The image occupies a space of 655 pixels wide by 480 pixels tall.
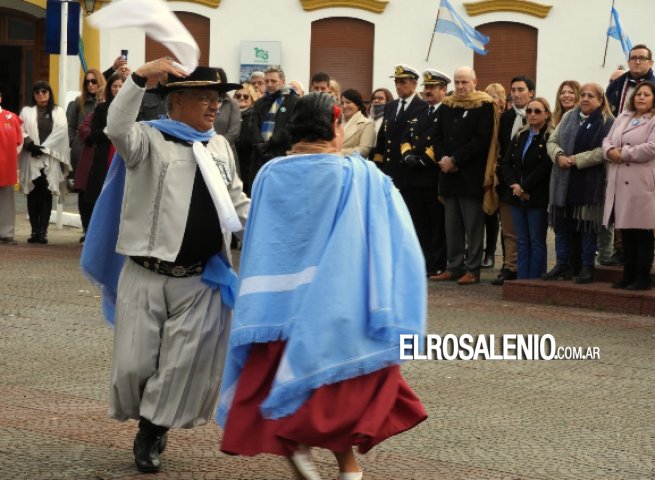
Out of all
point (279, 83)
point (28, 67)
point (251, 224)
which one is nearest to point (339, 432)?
point (251, 224)

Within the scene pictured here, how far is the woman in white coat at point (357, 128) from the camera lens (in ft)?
50.0

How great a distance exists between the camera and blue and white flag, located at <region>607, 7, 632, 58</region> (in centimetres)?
2559

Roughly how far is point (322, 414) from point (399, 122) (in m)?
9.31

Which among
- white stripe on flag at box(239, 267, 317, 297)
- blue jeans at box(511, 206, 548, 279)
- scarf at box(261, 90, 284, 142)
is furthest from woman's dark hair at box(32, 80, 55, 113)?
white stripe on flag at box(239, 267, 317, 297)

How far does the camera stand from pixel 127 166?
21.3ft

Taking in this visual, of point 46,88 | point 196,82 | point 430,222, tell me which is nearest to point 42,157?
point 46,88

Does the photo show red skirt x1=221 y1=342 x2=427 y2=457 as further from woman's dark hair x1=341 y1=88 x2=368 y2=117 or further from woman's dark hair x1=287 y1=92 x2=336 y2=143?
woman's dark hair x1=341 y1=88 x2=368 y2=117

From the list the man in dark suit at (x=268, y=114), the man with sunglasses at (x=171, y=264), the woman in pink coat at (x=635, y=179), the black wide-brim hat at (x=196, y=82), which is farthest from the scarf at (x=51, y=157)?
the black wide-brim hat at (x=196, y=82)

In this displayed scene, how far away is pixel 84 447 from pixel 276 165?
72.1 inches

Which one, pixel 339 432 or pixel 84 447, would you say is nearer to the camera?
pixel 339 432

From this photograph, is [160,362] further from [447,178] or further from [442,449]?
[447,178]

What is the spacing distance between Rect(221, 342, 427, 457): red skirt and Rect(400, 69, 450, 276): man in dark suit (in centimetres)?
861

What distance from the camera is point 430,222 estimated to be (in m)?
14.9

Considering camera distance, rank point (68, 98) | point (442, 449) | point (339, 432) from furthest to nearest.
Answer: point (68, 98), point (442, 449), point (339, 432)
